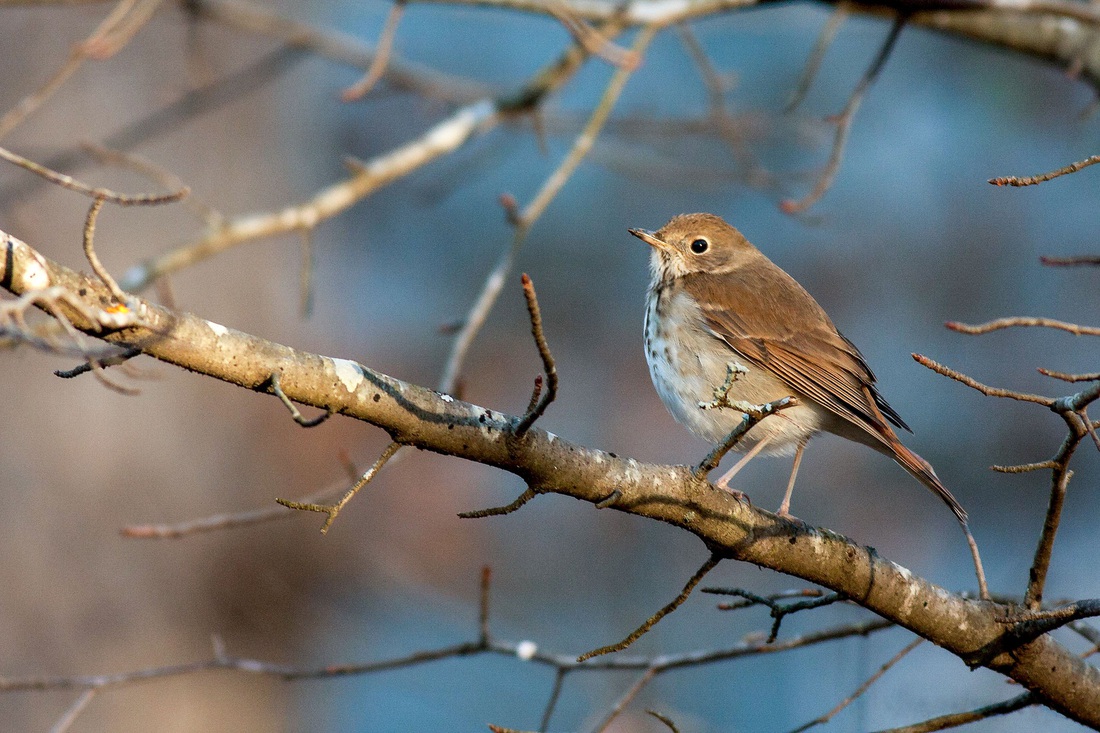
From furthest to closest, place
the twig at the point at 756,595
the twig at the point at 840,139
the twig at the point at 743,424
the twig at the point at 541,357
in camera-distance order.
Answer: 1. the twig at the point at 840,139
2. the twig at the point at 756,595
3. the twig at the point at 743,424
4. the twig at the point at 541,357

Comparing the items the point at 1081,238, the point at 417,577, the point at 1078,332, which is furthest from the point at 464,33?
the point at 1078,332

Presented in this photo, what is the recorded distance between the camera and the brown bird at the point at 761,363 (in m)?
4.10

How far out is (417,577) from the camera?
7.95 meters

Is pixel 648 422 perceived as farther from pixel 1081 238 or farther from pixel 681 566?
pixel 1081 238

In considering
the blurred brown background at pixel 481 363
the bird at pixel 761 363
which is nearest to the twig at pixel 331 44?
the blurred brown background at pixel 481 363

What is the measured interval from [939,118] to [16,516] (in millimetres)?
9598

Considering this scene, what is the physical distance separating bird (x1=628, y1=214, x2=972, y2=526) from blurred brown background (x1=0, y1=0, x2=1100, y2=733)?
1151 millimetres

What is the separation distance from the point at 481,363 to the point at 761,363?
509cm

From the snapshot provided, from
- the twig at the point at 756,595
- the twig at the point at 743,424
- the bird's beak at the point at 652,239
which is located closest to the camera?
the twig at the point at 743,424

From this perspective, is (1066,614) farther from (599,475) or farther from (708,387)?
(708,387)

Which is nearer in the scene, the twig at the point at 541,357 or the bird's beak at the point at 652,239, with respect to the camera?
the twig at the point at 541,357

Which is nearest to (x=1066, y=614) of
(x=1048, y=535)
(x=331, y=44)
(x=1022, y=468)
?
(x=1048, y=535)

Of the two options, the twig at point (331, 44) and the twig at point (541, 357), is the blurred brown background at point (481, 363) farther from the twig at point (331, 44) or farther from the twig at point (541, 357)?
the twig at point (541, 357)

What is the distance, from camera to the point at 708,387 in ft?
13.5
